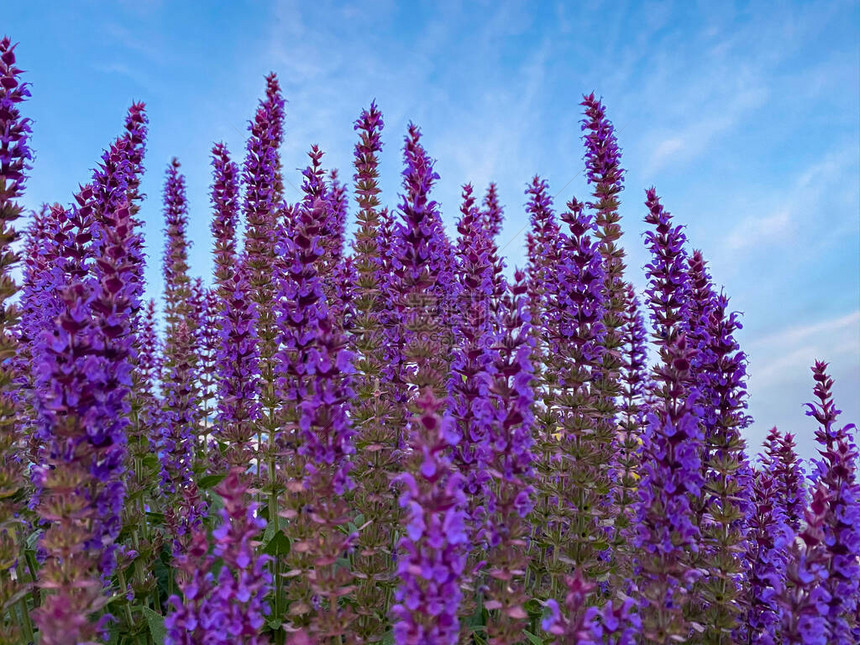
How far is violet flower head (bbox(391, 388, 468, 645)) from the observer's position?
368cm

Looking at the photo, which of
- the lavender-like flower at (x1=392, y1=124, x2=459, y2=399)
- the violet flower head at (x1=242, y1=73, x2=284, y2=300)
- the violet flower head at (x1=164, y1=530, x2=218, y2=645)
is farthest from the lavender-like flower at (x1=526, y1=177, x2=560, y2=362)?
the violet flower head at (x1=164, y1=530, x2=218, y2=645)

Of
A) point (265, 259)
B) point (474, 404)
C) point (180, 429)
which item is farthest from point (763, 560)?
point (180, 429)

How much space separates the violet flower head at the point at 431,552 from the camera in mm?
3684

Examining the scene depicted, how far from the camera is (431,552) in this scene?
3.82m

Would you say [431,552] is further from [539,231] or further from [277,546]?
[539,231]

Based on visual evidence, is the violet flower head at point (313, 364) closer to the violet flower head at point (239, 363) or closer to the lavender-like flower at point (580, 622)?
the lavender-like flower at point (580, 622)

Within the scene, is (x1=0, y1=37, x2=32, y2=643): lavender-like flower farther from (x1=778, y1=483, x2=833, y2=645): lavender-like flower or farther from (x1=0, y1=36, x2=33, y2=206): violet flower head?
(x1=778, y1=483, x2=833, y2=645): lavender-like flower

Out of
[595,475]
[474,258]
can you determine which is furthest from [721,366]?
[474,258]

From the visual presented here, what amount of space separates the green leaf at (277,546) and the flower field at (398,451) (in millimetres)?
22

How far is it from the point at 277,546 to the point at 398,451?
1.49 m

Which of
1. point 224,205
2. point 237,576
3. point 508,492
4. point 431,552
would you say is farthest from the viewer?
point 224,205

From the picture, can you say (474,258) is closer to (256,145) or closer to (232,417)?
(232,417)

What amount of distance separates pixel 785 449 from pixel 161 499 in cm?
837

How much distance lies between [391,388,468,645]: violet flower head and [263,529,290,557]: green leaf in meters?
2.51
